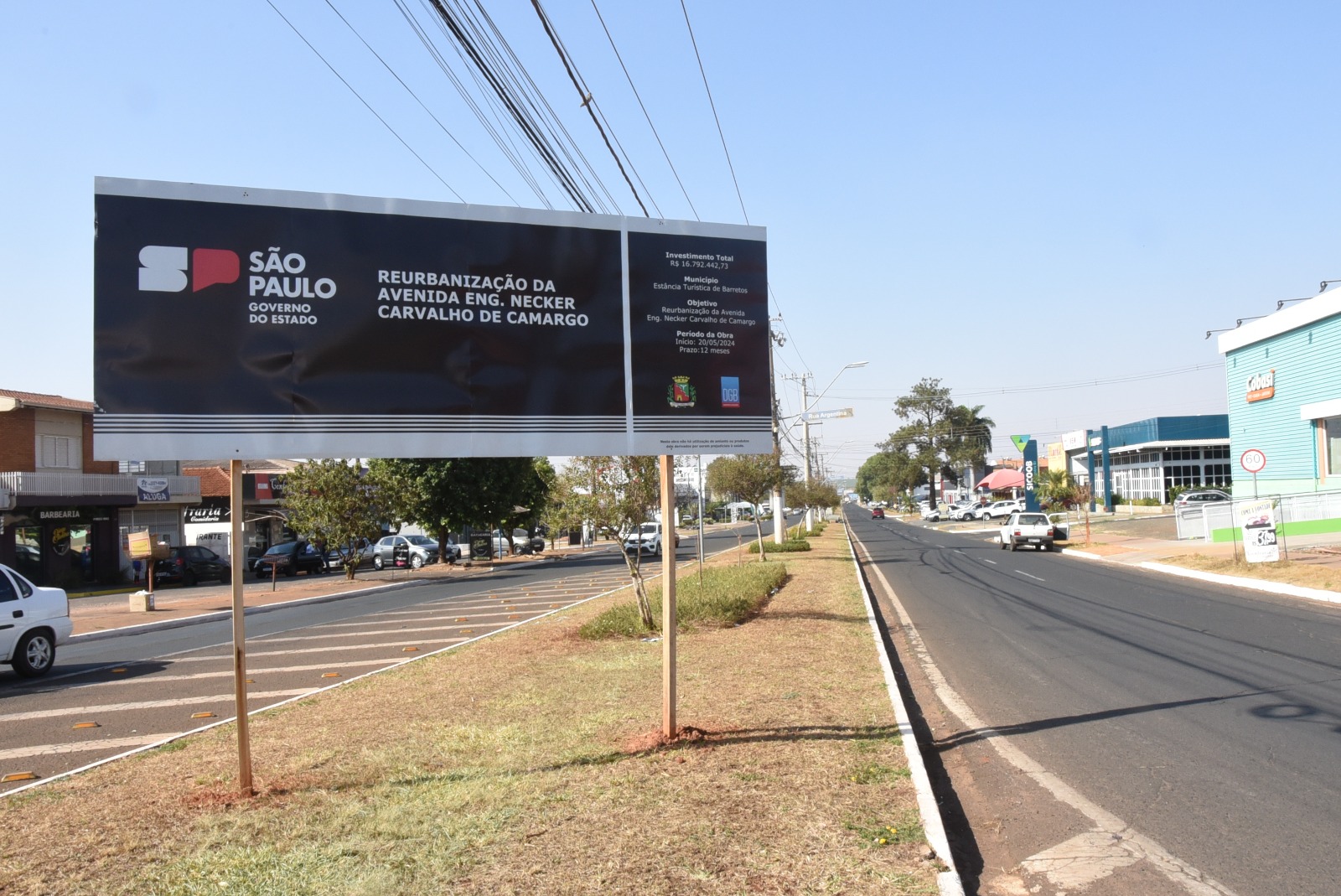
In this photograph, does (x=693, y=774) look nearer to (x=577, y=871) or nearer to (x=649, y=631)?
(x=577, y=871)

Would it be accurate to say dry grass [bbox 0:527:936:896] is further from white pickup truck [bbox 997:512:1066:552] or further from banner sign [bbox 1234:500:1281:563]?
white pickup truck [bbox 997:512:1066:552]

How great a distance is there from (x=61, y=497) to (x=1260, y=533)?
38.0 metres

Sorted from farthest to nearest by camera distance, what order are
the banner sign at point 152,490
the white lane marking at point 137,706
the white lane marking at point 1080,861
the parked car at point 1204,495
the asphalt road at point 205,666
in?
the parked car at point 1204,495 < the banner sign at point 152,490 < the white lane marking at point 137,706 < the asphalt road at point 205,666 < the white lane marking at point 1080,861

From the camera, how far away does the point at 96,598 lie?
1189 inches

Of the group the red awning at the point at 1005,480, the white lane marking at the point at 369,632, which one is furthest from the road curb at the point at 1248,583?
the red awning at the point at 1005,480

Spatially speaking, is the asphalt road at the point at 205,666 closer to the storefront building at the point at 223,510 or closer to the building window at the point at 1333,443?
the storefront building at the point at 223,510

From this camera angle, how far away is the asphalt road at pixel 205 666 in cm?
849

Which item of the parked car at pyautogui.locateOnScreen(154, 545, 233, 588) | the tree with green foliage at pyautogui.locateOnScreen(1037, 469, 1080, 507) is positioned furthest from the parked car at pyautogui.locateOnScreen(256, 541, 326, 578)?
the tree with green foliage at pyautogui.locateOnScreen(1037, 469, 1080, 507)

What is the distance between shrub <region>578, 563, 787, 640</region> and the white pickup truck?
68.9 ft

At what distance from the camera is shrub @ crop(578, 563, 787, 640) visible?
44.4ft

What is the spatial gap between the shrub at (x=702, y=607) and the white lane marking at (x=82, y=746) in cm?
542

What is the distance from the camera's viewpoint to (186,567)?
3612 centimetres

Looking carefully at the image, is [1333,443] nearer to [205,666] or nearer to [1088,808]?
[1088,808]

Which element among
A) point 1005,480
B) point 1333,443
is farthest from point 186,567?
point 1005,480
